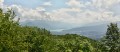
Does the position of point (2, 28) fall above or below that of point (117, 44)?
above

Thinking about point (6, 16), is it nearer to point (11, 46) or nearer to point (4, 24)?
point (4, 24)

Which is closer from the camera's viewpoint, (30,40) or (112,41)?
(30,40)

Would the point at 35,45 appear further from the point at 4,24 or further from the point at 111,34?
the point at 4,24

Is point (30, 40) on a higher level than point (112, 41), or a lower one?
higher

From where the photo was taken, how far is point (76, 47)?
255 feet

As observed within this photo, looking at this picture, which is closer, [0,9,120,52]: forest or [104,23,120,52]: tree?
[0,9,120,52]: forest

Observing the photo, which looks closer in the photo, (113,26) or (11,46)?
(11,46)

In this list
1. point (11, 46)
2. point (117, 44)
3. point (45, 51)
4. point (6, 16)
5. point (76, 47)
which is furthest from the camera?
point (76, 47)

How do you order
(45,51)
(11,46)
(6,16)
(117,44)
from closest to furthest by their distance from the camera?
(11,46) → (6,16) → (45,51) → (117,44)

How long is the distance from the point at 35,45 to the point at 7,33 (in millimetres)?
26243

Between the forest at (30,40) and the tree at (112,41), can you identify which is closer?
the forest at (30,40)

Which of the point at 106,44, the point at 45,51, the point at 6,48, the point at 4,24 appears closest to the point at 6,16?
the point at 4,24

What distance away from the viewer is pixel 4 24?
36.0 metres

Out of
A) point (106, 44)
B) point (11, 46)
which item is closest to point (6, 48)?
point (11, 46)
